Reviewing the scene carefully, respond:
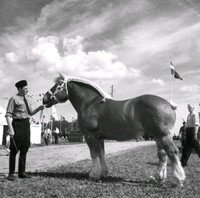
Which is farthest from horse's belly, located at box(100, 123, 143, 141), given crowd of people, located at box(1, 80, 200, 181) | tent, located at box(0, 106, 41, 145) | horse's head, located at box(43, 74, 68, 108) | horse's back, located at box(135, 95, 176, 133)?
tent, located at box(0, 106, 41, 145)

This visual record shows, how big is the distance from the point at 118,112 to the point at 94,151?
1.20 meters

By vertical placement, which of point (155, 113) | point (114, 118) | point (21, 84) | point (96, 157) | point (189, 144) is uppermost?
point (21, 84)

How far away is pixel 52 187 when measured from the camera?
226 inches

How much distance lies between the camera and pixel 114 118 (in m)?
6.48

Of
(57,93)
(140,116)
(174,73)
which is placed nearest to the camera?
(140,116)

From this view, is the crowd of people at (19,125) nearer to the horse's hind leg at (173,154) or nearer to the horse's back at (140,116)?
the horse's back at (140,116)

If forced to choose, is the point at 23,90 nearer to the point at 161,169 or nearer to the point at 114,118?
the point at 114,118

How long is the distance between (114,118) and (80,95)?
4.52 feet

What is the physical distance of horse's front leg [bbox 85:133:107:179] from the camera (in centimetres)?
667

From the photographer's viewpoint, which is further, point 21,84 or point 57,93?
point 57,93

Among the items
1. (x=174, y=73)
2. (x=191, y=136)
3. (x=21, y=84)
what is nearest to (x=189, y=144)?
(x=191, y=136)

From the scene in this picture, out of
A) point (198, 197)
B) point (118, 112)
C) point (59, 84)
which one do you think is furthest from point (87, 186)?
point (59, 84)

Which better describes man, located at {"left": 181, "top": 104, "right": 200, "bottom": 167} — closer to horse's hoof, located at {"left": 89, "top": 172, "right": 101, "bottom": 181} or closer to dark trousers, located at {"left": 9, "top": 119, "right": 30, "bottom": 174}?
horse's hoof, located at {"left": 89, "top": 172, "right": 101, "bottom": 181}

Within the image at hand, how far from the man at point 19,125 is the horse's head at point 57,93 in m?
0.56
